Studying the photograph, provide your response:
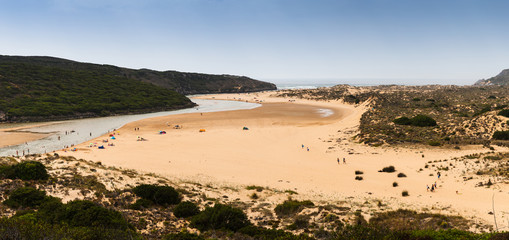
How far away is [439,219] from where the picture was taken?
46.0 feet

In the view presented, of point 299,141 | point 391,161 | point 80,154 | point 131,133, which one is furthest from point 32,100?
point 391,161

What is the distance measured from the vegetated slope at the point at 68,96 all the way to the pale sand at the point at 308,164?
1485 inches

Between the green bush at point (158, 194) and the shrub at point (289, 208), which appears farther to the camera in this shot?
the green bush at point (158, 194)

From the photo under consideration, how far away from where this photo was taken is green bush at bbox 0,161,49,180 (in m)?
18.0

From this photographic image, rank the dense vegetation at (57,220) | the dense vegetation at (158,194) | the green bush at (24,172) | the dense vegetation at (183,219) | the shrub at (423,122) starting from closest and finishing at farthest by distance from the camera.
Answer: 1. the dense vegetation at (57,220)
2. the dense vegetation at (183,219)
3. the dense vegetation at (158,194)
4. the green bush at (24,172)
5. the shrub at (423,122)

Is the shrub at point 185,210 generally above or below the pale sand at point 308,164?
above

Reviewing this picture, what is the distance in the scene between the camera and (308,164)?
99.0ft

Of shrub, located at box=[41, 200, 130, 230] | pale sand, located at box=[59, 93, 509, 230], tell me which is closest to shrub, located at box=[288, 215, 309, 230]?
pale sand, located at box=[59, 93, 509, 230]

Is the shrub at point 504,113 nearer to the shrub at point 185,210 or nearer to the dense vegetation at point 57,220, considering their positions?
the shrub at point 185,210

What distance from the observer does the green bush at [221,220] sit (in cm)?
1389

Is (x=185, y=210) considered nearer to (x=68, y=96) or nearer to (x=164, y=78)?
(x=68, y=96)

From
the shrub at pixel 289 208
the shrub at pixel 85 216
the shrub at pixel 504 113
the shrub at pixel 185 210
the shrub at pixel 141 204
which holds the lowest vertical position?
the shrub at pixel 289 208

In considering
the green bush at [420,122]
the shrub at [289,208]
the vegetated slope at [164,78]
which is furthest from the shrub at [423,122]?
the vegetated slope at [164,78]

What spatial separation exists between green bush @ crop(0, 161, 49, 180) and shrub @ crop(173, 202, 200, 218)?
10.7 meters
